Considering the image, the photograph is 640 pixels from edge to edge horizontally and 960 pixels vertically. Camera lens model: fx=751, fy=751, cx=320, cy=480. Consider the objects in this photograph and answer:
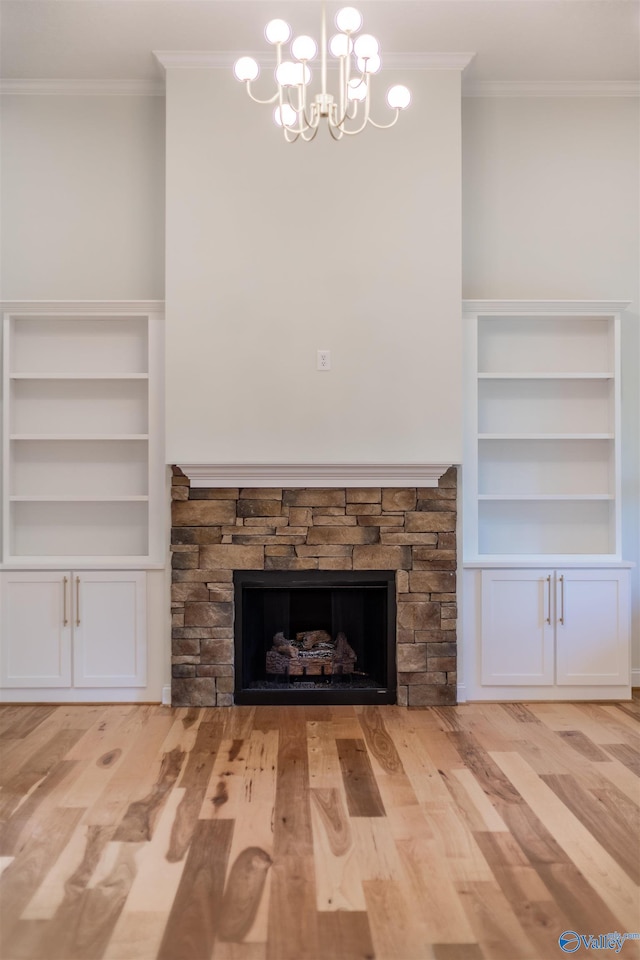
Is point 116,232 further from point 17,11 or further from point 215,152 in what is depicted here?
point 17,11

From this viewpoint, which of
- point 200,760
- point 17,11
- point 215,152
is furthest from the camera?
point 215,152

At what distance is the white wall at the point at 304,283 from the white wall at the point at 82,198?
0.40 meters

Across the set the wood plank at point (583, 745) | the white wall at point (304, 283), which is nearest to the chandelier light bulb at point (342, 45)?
the white wall at point (304, 283)

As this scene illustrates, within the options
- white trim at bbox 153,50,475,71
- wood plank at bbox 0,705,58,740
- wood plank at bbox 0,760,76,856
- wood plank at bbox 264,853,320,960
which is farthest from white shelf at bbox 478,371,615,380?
wood plank at bbox 0,705,58,740

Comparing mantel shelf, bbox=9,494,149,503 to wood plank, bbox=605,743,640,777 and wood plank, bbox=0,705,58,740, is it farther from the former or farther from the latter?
wood plank, bbox=605,743,640,777

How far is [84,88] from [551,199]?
2736 mm

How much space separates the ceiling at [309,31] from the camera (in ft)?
11.6

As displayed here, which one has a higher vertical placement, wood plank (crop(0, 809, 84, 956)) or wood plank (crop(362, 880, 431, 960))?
wood plank (crop(362, 880, 431, 960))

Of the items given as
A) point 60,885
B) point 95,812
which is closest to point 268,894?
point 60,885

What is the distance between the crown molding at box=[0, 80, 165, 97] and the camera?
4219mm

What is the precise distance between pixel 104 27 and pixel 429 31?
1.60 m

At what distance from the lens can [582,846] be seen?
2406 millimetres

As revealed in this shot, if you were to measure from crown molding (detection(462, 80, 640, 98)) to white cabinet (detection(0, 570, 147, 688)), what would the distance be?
3.33 metres

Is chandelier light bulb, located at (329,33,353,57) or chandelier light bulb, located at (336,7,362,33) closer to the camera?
chandelier light bulb, located at (336,7,362,33)
